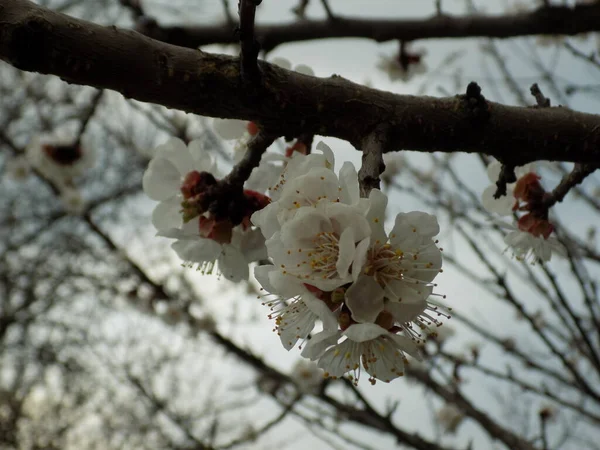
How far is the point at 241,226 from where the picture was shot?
1.26 m

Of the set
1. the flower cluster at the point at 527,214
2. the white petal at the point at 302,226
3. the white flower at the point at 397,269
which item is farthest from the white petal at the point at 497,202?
the white petal at the point at 302,226

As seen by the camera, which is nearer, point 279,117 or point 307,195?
point 307,195

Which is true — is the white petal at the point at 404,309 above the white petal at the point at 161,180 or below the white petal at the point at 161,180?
below

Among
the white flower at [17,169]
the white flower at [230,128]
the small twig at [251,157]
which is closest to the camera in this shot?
the small twig at [251,157]

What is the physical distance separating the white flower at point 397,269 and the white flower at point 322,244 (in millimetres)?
25

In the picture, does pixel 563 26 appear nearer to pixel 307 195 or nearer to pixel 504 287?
pixel 504 287

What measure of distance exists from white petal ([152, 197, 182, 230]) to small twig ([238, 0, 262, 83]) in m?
0.55

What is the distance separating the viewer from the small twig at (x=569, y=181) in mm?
1173

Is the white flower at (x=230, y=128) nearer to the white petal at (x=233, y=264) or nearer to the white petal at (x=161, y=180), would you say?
the white petal at (x=161, y=180)

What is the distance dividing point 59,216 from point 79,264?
0.81 m

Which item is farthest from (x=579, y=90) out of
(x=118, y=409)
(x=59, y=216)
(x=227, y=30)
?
(x=118, y=409)

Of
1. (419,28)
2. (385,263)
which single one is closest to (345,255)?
(385,263)

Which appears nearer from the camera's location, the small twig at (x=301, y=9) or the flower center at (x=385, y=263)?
the flower center at (x=385, y=263)

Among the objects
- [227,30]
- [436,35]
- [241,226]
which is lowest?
[241,226]
